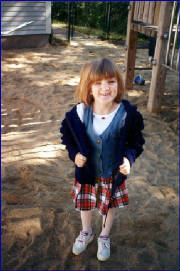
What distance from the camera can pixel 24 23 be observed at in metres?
9.91

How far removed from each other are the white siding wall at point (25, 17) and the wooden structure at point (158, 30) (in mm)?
5123

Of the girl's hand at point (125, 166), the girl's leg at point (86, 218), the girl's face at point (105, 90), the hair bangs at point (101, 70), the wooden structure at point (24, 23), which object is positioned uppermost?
the wooden structure at point (24, 23)

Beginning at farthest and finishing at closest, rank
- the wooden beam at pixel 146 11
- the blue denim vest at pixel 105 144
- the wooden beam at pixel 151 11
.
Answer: the wooden beam at pixel 146 11 → the wooden beam at pixel 151 11 → the blue denim vest at pixel 105 144

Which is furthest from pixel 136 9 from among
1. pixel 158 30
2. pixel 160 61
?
pixel 160 61

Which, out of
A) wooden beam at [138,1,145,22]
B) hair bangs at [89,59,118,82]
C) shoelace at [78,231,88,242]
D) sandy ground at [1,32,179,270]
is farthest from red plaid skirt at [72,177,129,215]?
wooden beam at [138,1,145,22]

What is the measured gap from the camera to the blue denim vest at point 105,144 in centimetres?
182

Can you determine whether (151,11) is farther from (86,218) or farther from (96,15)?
(96,15)

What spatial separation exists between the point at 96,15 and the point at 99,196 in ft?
51.4

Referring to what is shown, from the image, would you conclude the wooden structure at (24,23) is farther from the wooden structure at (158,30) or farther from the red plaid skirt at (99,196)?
the red plaid skirt at (99,196)

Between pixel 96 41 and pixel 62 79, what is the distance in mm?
5869

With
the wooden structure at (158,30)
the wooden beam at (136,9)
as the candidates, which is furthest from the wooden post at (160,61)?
the wooden beam at (136,9)

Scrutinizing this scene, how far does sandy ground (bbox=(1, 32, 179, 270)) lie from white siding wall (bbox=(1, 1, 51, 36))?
490 cm

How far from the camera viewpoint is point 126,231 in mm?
2518

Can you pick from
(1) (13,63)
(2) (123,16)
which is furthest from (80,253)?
(2) (123,16)
